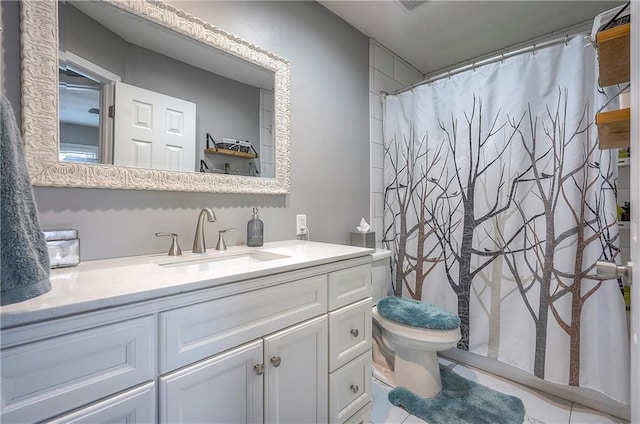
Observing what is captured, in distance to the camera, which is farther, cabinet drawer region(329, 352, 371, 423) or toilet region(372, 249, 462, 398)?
toilet region(372, 249, 462, 398)

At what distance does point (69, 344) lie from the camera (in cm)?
57

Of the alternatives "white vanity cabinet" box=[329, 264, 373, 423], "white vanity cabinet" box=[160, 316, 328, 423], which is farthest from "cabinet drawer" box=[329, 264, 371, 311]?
"white vanity cabinet" box=[160, 316, 328, 423]

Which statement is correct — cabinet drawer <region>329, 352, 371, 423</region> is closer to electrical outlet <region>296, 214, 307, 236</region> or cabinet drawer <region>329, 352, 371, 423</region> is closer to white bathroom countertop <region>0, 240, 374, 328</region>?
white bathroom countertop <region>0, 240, 374, 328</region>

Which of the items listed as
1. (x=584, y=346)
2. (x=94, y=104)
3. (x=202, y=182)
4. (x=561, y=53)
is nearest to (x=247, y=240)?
(x=202, y=182)

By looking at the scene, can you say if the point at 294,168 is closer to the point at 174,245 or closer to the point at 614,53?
the point at 174,245

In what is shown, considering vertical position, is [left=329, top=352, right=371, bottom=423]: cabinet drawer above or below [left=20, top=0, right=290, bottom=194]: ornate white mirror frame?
below

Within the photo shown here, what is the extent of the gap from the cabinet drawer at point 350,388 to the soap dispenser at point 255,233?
0.67 m

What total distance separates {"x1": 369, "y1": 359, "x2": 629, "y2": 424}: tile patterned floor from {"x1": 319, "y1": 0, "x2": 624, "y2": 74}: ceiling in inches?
95.1

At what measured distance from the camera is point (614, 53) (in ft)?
2.20

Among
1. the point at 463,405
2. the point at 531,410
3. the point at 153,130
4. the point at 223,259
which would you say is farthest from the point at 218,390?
the point at 531,410

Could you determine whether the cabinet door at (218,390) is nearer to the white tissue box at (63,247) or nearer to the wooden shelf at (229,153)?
the white tissue box at (63,247)

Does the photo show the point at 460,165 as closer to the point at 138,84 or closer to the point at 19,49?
the point at 138,84

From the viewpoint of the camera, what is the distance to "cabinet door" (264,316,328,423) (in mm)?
905

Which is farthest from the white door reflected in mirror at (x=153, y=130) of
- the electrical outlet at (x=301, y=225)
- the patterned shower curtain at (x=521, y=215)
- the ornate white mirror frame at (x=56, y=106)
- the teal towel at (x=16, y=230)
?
the patterned shower curtain at (x=521, y=215)
